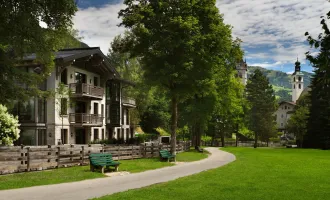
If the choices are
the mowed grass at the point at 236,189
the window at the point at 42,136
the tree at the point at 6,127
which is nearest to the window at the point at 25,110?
the window at the point at 42,136

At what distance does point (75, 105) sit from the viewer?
4097 centimetres

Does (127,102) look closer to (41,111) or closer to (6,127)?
(41,111)

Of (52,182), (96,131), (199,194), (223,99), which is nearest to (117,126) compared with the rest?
(96,131)

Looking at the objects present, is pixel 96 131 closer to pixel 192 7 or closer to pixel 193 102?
pixel 193 102

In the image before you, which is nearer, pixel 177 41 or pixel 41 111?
pixel 177 41

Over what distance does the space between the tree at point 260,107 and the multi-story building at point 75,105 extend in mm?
40594

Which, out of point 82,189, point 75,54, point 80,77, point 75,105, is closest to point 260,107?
point 80,77

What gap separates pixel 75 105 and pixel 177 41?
1595 cm

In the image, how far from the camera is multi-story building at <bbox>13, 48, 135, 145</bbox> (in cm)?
3628

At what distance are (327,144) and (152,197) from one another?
56848mm

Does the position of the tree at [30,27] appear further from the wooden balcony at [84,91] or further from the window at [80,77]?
the window at [80,77]

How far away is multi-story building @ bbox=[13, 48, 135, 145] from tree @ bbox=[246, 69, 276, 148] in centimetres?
4059

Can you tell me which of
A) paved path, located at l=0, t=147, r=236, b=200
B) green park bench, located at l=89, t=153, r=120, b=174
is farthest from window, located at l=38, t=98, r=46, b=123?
paved path, located at l=0, t=147, r=236, b=200

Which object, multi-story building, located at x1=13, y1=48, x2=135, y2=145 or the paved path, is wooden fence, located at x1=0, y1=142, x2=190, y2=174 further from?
multi-story building, located at x1=13, y1=48, x2=135, y2=145
